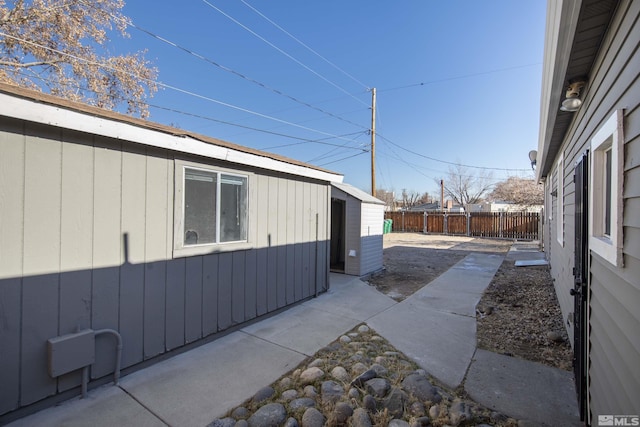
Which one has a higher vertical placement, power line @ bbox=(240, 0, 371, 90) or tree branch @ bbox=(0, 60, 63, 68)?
power line @ bbox=(240, 0, 371, 90)

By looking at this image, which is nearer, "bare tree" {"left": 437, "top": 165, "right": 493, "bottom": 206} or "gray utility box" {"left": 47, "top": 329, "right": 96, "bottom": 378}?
A: "gray utility box" {"left": 47, "top": 329, "right": 96, "bottom": 378}

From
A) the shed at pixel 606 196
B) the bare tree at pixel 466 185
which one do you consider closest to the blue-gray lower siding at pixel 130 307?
the shed at pixel 606 196

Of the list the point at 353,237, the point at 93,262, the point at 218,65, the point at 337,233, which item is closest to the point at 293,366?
the point at 93,262

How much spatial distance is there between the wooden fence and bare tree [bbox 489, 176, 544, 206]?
573 cm

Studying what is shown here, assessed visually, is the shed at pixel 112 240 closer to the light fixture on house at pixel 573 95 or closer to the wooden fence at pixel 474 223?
the light fixture on house at pixel 573 95

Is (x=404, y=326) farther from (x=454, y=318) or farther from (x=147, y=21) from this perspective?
(x=147, y=21)

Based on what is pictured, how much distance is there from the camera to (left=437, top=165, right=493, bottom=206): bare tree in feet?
131

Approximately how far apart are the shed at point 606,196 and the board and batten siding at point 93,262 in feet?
12.1

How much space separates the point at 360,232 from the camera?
755cm

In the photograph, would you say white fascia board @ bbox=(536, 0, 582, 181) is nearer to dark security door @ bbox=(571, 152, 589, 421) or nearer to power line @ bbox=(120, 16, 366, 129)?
dark security door @ bbox=(571, 152, 589, 421)

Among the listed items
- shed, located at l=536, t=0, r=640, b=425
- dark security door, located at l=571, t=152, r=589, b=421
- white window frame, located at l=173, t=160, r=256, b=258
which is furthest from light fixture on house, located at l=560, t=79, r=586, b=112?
white window frame, located at l=173, t=160, r=256, b=258

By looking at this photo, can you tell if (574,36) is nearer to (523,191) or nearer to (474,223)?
(474,223)

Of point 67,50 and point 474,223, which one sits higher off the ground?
point 67,50

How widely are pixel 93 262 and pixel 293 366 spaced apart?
7.37 ft
